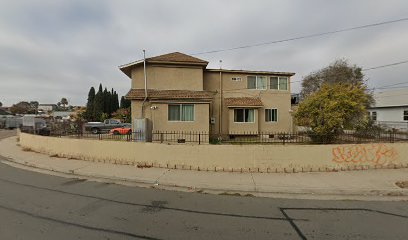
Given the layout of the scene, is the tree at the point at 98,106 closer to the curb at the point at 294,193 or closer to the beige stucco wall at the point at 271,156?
the beige stucco wall at the point at 271,156

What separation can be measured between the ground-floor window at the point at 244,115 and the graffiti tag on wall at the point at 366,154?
11.6m

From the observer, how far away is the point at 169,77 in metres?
18.8

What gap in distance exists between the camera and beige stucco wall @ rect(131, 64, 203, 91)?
18.6m

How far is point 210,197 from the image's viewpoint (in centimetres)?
657

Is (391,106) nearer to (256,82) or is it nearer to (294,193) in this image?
(256,82)

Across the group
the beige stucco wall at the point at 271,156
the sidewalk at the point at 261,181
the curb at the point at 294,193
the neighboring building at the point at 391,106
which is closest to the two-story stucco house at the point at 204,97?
the beige stucco wall at the point at 271,156

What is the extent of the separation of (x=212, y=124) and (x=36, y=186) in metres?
14.7

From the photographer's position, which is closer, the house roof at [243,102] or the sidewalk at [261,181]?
the sidewalk at [261,181]

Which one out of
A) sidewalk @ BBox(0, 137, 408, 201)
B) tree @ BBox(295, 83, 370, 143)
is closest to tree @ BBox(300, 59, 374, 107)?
tree @ BBox(295, 83, 370, 143)

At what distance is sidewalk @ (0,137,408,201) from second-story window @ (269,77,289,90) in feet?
45.9

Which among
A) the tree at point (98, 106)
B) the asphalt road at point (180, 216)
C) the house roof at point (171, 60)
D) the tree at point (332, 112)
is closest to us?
the asphalt road at point (180, 216)

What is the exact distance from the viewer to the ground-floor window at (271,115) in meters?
22.0

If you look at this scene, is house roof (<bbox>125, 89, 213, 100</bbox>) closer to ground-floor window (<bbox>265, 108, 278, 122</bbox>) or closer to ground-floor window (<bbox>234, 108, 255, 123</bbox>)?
ground-floor window (<bbox>234, 108, 255, 123</bbox>)

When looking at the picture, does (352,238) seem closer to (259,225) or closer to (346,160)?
(259,225)
